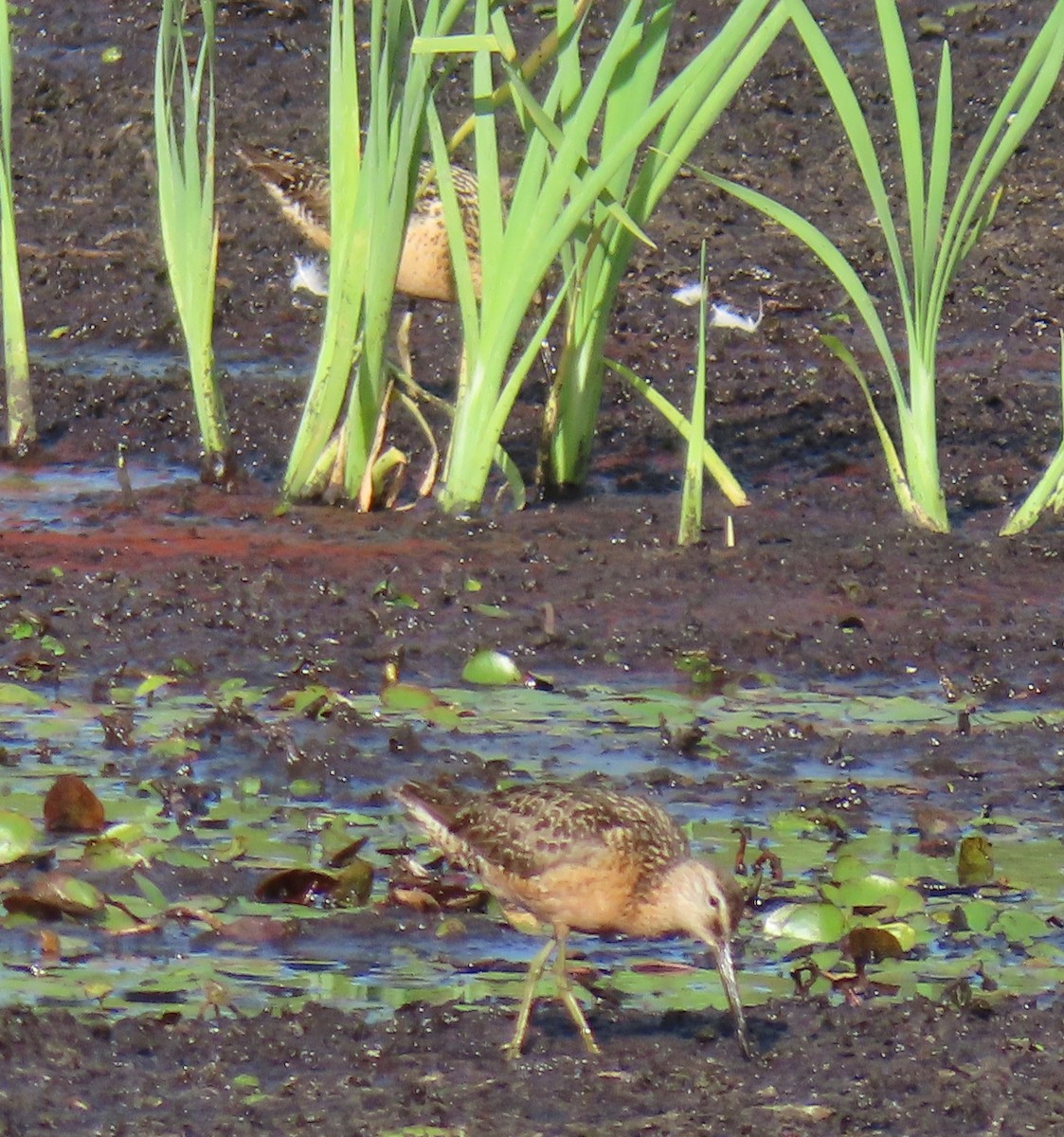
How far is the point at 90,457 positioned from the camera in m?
8.23

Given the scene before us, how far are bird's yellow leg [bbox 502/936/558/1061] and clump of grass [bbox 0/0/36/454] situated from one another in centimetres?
393

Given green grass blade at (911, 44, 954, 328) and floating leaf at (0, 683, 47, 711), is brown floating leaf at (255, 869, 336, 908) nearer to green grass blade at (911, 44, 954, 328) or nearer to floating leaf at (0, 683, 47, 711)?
floating leaf at (0, 683, 47, 711)

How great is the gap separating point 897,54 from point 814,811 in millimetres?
2414

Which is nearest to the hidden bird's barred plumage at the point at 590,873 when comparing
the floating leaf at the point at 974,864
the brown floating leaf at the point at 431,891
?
the brown floating leaf at the point at 431,891

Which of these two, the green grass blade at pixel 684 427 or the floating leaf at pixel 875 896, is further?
the green grass blade at pixel 684 427

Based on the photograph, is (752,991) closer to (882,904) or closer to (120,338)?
(882,904)

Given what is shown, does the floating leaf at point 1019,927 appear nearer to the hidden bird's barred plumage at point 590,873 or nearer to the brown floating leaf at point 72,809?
the hidden bird's barred plumage at point 590,873

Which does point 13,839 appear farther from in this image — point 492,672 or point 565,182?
point 565,182

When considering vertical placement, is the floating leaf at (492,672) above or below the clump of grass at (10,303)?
below

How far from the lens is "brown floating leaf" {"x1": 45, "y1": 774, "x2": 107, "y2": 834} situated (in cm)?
498

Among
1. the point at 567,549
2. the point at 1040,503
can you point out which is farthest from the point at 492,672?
the point at 1040,503

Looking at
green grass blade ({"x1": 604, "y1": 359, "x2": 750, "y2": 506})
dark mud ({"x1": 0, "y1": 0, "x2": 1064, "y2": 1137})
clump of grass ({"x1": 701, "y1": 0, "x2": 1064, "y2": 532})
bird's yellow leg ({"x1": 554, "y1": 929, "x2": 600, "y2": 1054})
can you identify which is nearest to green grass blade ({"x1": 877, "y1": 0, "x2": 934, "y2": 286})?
clump of grass ({"x1": 701, "y1": 0, "x2": 1064, "y2": 532})

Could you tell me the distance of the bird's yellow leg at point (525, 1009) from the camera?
4027 millimetres

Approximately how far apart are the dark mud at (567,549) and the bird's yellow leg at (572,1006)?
0.05m
